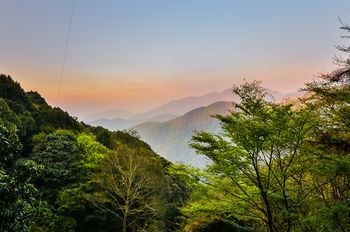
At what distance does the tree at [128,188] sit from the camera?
1703 centimetres

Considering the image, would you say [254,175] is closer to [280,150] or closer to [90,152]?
[280,150]

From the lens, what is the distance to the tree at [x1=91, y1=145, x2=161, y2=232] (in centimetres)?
1703

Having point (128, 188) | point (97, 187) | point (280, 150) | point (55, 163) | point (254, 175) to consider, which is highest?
point (55, 163)

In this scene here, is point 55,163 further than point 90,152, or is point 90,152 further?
point 90,152

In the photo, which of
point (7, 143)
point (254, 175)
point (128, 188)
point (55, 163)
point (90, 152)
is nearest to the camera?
point (7, 143)

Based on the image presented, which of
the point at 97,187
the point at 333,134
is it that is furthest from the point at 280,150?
the point at 97,187

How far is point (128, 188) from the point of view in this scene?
1658 cm

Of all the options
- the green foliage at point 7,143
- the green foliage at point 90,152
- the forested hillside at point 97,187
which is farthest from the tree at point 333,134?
the green foliage at point 90,152

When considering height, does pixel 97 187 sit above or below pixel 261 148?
above

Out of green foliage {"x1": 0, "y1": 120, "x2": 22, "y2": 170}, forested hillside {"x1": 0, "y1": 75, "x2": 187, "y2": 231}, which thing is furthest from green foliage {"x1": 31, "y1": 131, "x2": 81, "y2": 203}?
green foliage {"x1": 0, "y1": 120, "x2": 22, "y2": 170}

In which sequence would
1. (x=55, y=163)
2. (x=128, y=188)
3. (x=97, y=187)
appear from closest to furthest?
(x=128, y=188), (x=97, y=187), (x=55, y=163)

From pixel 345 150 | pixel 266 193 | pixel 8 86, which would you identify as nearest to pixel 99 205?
pixel 266 193

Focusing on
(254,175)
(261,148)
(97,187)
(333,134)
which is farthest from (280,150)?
(97,187)

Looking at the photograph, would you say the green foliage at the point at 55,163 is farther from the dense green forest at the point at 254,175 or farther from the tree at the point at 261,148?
the tree at the point at 261,148
